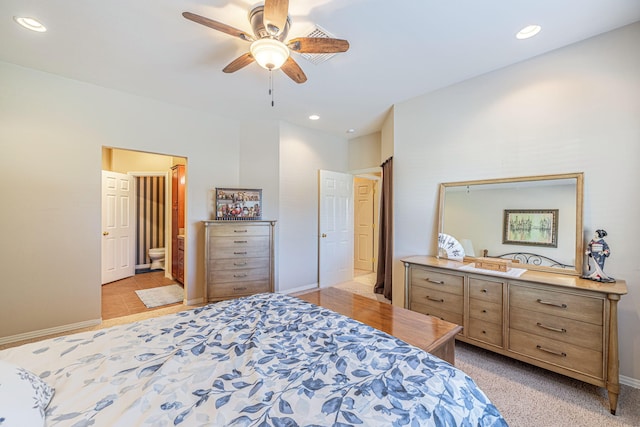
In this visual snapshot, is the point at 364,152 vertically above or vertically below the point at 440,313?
above

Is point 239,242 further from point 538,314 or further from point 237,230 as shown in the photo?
point 538,314

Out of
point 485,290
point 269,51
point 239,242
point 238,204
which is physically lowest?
point 485,290

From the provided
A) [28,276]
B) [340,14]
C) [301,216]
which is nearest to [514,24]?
[340,14]

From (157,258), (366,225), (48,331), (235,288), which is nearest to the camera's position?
(48,331)

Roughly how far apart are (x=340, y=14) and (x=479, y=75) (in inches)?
67.6

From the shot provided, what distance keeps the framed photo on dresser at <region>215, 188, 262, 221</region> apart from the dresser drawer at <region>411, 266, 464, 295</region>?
241 cm

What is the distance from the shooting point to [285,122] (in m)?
4.10

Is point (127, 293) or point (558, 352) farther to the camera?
point (127, 293)

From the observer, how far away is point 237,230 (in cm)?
357

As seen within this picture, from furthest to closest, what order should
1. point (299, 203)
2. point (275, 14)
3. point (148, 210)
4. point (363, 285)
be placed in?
point (148, 210), point (363, 285), point (299, 203), point (275, 14)

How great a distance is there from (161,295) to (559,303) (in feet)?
15.6

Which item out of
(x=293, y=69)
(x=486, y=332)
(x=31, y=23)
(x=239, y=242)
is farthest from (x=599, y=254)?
(x=31, y=23)

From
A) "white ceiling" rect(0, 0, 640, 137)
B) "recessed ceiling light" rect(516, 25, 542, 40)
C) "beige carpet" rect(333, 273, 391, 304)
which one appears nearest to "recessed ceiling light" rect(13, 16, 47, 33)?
"white ceiling" rect(0, 0, 640, 137)

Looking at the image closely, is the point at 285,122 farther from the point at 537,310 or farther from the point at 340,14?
the point at 537,310
